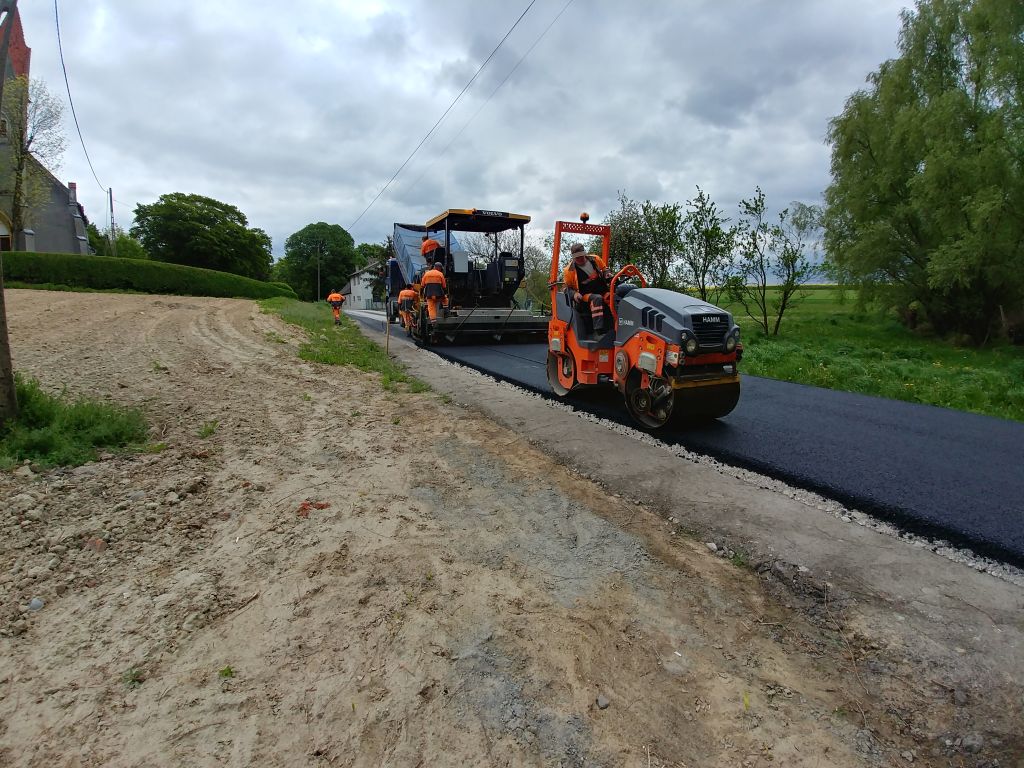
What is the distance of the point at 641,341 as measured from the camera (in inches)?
185

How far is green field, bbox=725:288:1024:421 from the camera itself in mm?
6770

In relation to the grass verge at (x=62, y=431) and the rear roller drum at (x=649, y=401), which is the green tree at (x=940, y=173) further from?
the grass verge at (x=62, y=431)

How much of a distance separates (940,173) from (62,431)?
60.6ft

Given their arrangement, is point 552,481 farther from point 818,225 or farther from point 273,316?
point 818,225

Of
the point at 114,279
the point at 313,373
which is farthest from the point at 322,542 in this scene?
the point at 114,279

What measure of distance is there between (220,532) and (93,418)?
2.12 meters

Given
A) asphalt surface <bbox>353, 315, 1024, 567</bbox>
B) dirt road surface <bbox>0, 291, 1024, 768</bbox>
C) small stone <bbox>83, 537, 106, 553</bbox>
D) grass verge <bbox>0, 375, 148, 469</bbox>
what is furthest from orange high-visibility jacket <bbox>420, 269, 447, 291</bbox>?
small stone <bbox>83, 537, 106, 553</bbox>

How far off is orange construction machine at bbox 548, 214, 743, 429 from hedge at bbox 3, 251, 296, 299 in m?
21.9

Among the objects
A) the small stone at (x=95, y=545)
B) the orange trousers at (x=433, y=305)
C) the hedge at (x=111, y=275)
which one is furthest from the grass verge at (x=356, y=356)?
the hedge at (x=111, y=275)

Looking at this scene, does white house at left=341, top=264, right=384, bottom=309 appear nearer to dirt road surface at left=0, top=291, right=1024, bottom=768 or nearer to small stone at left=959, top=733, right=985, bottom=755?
dirt road surface at left=0, top=291, right=1024, bottom=768

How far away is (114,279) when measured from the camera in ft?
69.3

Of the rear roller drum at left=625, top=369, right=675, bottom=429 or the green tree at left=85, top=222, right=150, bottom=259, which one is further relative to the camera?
the green tree at left=85, top=222, right=150, bottom=259

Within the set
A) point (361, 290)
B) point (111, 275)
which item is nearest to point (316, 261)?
point (361, 290)

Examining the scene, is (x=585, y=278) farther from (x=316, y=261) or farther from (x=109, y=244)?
(x=316, y=261)
